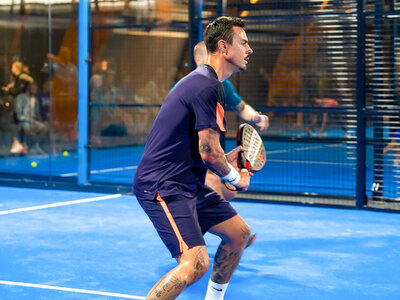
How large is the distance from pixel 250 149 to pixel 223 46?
721mm

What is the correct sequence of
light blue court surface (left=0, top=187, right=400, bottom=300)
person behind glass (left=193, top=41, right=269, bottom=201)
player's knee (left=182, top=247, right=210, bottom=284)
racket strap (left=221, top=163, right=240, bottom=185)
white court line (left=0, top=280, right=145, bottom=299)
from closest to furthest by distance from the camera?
1. player's knee (left=182, top=247, right=210, bottom=284)
2. racket strap (left=221, top=163, right=240, bottom=185)
3. white court line (left=0, top=280, right=145, bottom=299)
4. light blue court surface (left=0, top=187, right=400, bottom=300)
5. person behind glass (left=193, top=41, right=269, bottom=201)

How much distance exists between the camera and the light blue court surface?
5801 mm

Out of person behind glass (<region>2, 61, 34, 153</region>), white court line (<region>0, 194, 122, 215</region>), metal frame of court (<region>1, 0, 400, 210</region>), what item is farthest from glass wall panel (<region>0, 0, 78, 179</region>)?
white court line (<region>0, 194, 122, 215</region>)

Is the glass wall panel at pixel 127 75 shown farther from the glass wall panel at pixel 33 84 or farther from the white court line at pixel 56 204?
the glass wall panel at pixel 33 84

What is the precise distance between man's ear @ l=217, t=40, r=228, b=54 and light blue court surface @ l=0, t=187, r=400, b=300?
199 cm

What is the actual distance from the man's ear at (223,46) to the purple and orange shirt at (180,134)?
0.19m

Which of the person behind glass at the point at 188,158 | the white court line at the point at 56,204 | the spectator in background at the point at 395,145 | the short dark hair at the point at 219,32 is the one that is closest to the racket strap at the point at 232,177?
the person behind glass at the point at 188,158

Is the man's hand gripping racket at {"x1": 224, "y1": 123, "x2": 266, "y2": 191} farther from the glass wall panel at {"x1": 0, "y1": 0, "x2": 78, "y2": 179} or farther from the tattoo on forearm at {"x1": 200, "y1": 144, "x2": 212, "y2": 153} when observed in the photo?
the glass wall panel at {"x1": 0, "y1": 0, "x2": 78, "y2": 179}

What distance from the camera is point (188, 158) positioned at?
4.38m

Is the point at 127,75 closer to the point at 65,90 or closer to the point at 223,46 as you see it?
the point at 65,90

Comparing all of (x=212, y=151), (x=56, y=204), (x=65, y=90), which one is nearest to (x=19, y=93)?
(x=65, y=90)

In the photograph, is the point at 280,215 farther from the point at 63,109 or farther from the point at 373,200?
the point at 63,109

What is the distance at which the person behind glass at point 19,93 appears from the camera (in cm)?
1345

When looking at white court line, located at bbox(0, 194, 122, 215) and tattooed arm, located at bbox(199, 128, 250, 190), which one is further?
white court line, located at bbox(0, 194, 122, 215)
